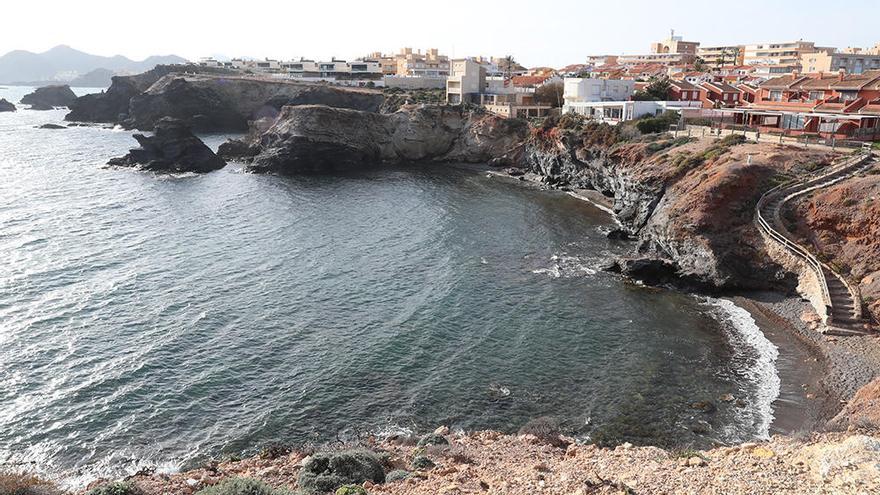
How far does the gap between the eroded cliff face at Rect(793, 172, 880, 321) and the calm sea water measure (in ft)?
28.3

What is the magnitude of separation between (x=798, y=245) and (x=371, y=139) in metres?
74.7

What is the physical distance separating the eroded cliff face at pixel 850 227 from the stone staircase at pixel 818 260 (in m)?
0.87

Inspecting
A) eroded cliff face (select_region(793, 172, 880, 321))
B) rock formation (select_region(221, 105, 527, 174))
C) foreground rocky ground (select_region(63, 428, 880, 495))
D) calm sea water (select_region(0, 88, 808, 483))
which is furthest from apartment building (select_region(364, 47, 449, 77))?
foreground rocky ground (select_region(63, 428, 880, 495))

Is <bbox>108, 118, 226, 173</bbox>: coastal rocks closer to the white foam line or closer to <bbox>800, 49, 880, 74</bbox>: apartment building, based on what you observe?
the white foam line

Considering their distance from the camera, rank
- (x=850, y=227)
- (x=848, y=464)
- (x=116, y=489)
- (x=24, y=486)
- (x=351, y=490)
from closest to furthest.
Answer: (x=848, y=464) → (x=351, y=490) → (x=116, y=489) → (x=24, y=486) → (x=850, y=227)

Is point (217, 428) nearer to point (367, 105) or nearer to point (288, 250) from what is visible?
point (288, 250)

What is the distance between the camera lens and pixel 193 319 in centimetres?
4147

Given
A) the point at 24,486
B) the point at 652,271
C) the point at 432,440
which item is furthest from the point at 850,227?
the point at 24,486

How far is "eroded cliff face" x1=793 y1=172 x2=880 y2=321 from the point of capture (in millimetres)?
41844

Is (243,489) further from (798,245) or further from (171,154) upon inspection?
(171,154)

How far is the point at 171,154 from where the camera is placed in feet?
324

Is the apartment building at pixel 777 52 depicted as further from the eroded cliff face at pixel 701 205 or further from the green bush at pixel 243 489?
the green bush at pixel 243 489

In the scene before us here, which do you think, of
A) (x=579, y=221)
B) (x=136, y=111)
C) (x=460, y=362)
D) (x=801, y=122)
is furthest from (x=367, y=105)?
(x=460, y=362)

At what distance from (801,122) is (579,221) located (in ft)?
87.6
